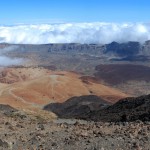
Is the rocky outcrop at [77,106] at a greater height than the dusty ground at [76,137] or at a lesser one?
lesser

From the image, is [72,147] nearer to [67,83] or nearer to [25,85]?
[25,85]

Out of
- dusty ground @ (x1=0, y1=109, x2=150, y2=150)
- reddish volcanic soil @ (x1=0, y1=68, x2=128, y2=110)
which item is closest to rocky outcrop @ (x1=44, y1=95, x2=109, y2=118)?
reddish volcanic soil @ (x1=0, y1=68, x2=128, y2=110)

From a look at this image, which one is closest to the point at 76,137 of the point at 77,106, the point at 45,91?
the point at 77,106

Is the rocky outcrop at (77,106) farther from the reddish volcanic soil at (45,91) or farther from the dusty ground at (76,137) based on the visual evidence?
the dusty ground at (76,137)

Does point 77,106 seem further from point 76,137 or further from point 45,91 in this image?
point 76,137

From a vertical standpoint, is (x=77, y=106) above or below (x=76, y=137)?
below

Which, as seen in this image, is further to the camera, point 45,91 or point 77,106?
point 45,91

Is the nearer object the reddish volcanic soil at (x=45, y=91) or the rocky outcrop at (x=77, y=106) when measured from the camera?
the rocky outcrop at (x=77, y=106)

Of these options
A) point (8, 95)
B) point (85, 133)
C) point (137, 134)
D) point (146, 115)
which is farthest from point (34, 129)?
point (8, 95)

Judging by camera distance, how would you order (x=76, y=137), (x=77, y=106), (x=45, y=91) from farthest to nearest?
(x=45, y=91), (x=77, y=106), (x=76, y=137)

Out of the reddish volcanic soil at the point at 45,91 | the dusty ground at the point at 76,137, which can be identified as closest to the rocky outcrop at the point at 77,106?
the reddish volcanic soil at the point at 45,91

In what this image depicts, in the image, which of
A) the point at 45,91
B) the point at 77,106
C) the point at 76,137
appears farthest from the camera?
the point at 45,91
